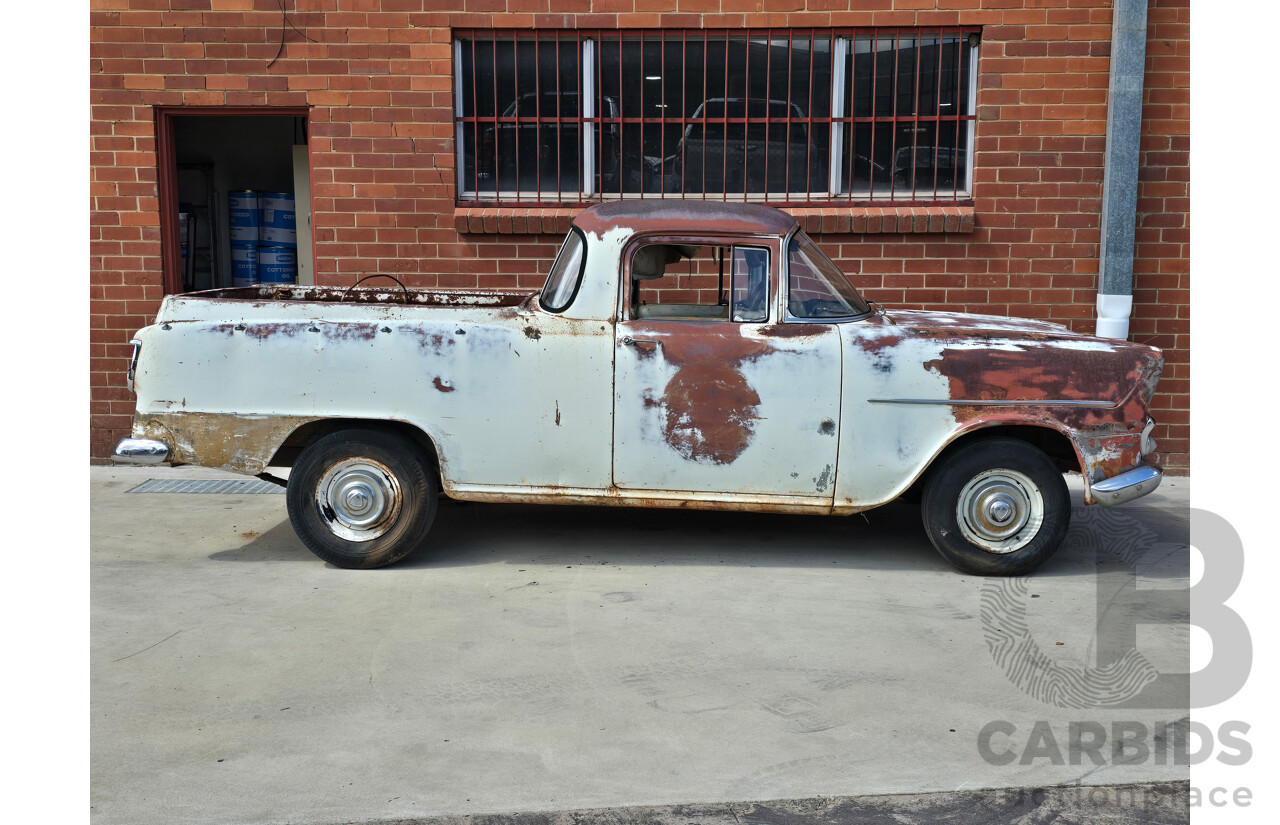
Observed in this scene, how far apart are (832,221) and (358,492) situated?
12.9 ft

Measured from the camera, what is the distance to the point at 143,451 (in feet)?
17.6

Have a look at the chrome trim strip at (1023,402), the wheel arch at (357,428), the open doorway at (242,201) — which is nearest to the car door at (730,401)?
the chrome trim strip at (1023,402)

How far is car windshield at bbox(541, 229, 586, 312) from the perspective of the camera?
17.8ft

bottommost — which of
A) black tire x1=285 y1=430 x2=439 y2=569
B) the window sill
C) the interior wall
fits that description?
black tire x1=285 y1=430 x2=439 y2=569

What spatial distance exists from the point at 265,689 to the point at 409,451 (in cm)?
165

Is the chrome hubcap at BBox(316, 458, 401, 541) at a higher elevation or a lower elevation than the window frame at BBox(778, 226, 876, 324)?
lower

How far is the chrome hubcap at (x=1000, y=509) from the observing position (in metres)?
5.36

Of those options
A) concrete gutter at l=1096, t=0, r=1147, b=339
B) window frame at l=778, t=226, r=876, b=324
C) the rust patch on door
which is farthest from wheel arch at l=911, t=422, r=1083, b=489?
concrete gutter at l=1096, t=0, r=1147, b=339

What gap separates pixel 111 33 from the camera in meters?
7.55

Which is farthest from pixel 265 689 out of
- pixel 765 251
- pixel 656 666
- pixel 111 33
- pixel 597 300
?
pixel 111 33

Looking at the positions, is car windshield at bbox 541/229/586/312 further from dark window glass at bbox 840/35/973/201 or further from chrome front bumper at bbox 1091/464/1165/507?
dark window glass at bbox 840/35/973/201

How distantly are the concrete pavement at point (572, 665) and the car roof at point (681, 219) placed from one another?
1711 millimetres

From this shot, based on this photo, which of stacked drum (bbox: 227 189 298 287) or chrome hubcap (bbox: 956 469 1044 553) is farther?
stacked drum (bbox: 227 189 298 287)

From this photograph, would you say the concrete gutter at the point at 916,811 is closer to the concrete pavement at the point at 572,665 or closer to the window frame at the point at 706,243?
the concrete pavement at the point at 572,665
